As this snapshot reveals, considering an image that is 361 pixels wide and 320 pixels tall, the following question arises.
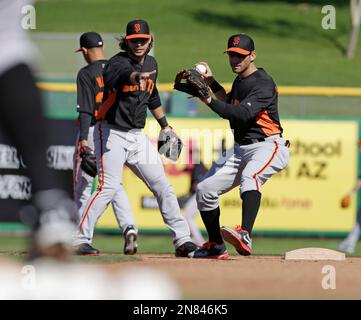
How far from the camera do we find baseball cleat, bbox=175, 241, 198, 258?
8.77m

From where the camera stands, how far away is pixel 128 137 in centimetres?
862

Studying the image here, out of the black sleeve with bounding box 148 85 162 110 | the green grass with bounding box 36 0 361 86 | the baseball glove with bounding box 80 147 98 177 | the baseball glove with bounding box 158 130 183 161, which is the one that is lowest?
the baseball glove with bounding box 80 147 98 177

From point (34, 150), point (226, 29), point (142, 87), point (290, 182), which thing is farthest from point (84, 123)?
point (226, 29)

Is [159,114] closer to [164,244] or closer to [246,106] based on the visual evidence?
[246,106]

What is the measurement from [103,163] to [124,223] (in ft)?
2.28

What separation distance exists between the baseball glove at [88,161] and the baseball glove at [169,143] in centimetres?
62

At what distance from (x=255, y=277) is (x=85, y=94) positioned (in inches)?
117

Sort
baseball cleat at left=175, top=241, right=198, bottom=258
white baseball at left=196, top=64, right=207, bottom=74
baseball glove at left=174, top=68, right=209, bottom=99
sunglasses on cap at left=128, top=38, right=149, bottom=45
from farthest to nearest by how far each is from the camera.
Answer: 1. baseball cleat at left=175, top=241, right=198, bottom=258
2. white baseball at left=196, top=64, right=207, bottom=74
3. sunglasses on cap at left=128, top=38, right=149, bottom=45
4. baseball glove at left=174, top=68, right=209, bottom=99

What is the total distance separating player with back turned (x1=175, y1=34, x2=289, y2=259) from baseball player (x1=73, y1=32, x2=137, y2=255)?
725 mm

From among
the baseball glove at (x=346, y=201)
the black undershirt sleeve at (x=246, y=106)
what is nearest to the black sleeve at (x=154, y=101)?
the black undershirt sleeve at (x=246, y=106)

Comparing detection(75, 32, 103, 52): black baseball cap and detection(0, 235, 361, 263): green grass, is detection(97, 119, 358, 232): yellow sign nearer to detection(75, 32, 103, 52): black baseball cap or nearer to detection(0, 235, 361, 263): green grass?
detection(0, 235, 361, 263): green grass

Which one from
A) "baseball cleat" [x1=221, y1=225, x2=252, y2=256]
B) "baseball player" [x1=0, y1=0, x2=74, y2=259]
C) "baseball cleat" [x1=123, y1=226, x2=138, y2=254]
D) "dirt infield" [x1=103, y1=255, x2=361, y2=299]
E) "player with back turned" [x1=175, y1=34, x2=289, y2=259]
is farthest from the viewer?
"baseball cleat" [x1=123, y1=226, x2=138, y2=254]

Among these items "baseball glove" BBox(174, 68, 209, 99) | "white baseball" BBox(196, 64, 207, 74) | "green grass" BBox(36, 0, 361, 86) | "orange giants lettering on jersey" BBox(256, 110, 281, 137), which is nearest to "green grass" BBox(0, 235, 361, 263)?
"orange giants lettering on jersey" BBox(256, 110, 281, 137)

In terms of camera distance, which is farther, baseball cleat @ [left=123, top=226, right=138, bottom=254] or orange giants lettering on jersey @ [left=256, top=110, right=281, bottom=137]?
baseball cleat @ [left=123, top=226, right=138, bottom=254]
